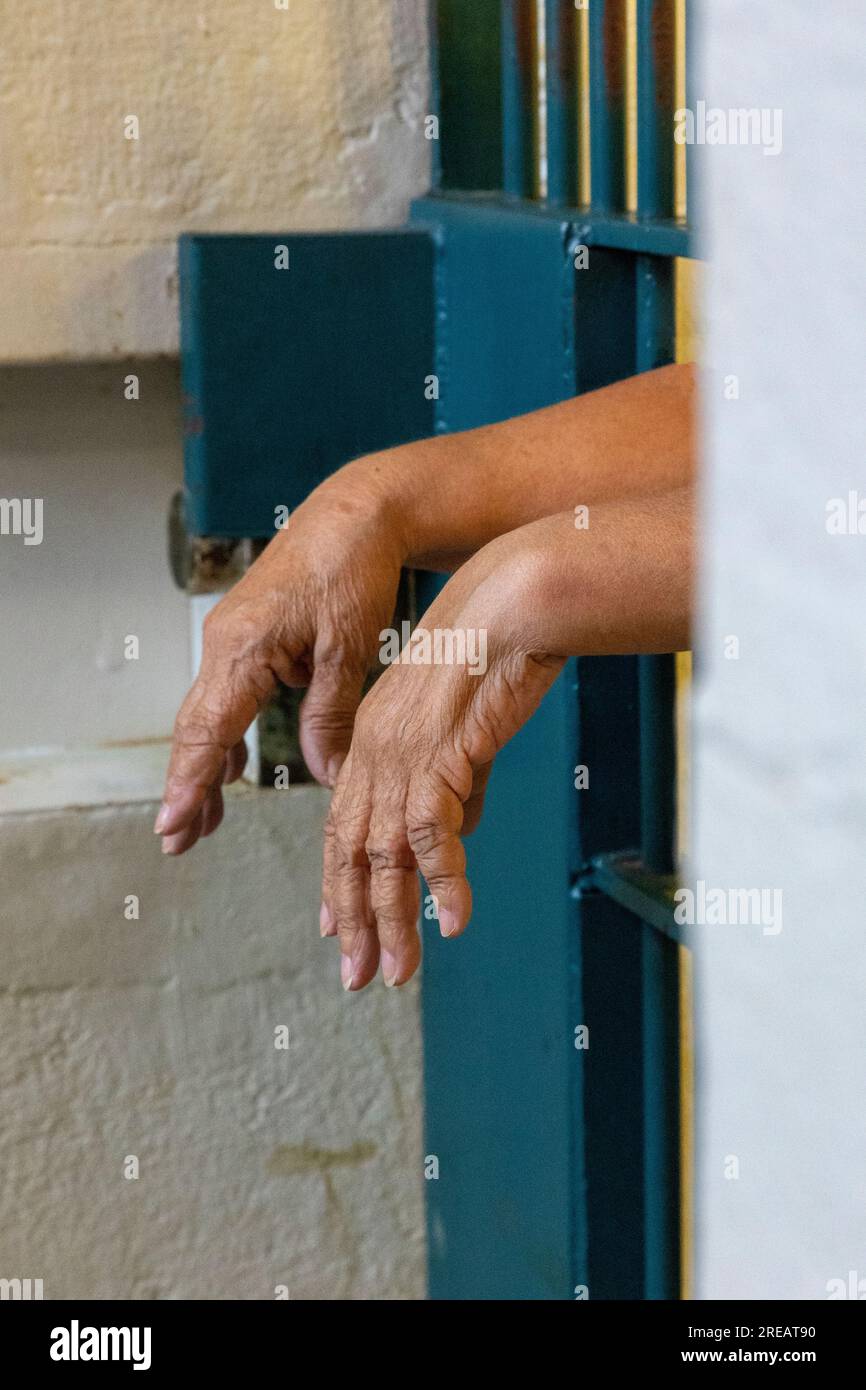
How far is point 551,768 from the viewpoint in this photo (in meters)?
1.48

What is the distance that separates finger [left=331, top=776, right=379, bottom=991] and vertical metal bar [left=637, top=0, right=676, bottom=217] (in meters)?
0.57

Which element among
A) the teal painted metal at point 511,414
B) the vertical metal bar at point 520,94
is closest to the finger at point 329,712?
the teal painted metal at point 511,414

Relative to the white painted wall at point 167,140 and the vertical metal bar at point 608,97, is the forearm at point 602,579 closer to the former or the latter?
the vertical metal bar at point 608,97

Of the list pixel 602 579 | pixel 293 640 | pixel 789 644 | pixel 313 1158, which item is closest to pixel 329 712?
pixel 293 640

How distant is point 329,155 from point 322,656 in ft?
2.64

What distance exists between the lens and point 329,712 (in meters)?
1.12

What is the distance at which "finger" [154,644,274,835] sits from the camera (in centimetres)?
108

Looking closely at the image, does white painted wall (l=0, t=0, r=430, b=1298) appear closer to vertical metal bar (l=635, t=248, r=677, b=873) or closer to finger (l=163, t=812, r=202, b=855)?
vertical metal bar (l=635, t=248, r=677, b=873)

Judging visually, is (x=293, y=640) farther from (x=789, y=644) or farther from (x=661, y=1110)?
(x=789, y=644)

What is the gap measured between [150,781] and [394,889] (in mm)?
905

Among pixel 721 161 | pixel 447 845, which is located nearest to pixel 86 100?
pixel 447 845

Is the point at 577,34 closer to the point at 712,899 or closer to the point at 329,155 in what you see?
the point at 329,155
